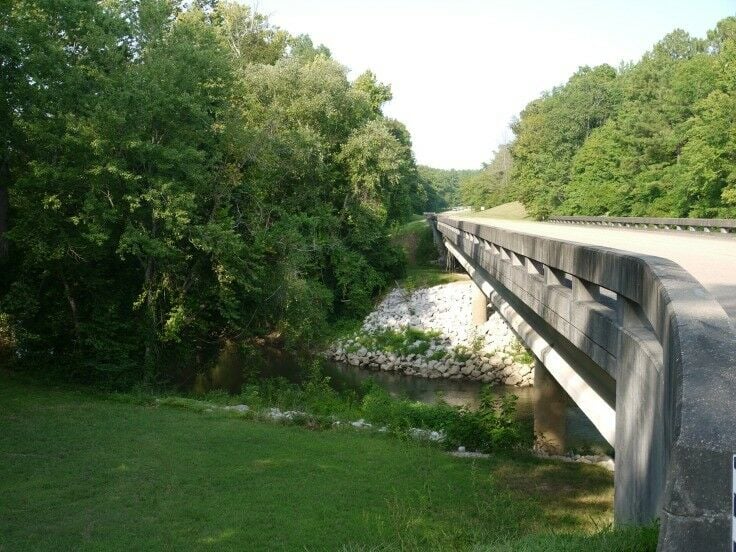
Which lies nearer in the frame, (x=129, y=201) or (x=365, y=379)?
(x=129, y=201)

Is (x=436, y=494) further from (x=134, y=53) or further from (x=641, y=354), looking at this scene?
(x=134, y=53)

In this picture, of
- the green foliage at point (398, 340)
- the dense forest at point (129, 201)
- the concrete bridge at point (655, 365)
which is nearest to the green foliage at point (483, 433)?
the concrete bridge at point (655, 365)

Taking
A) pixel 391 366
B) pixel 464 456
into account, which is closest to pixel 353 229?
pixel 391 366

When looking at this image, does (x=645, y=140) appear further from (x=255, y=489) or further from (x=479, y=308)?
(x=255, y=489)

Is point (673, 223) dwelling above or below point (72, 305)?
above

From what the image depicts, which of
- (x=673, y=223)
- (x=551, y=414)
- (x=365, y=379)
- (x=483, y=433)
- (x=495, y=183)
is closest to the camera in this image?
(x=483, y=433)

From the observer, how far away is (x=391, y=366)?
3353 centimetres

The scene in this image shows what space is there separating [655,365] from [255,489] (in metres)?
7.84

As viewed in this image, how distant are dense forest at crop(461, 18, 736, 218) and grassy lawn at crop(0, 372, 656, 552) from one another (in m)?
29.2

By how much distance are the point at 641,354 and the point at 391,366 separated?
2880 centimetres

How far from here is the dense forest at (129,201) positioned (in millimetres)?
19641

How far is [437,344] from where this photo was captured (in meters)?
34.6

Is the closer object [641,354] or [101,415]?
[641,354]

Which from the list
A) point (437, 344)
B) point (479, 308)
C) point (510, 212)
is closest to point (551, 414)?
Result: point (437, 344)
